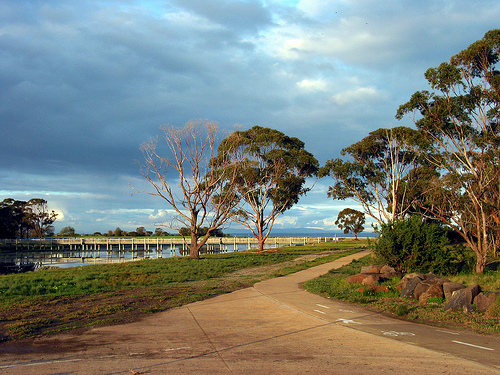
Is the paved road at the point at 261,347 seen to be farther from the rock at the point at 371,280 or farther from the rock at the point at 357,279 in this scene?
the rock at the point at 357,279

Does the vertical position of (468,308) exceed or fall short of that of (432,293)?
it falls short

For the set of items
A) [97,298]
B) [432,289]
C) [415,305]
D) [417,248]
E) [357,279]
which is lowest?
[415,305]

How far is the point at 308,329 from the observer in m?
8.84

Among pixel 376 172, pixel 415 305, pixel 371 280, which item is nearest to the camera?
pixel 415 305

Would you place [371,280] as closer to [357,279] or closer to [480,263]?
[357,279]

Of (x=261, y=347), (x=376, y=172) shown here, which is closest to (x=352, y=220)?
(x=376, y=172)

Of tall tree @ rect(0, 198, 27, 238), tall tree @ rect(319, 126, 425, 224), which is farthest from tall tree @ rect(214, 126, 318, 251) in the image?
tall tree @ rect(0, 198, 27, 238)

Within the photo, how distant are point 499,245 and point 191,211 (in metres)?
21.3

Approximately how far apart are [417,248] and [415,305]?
5259 mm

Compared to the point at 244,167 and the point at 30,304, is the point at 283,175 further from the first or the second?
the point at 30,304

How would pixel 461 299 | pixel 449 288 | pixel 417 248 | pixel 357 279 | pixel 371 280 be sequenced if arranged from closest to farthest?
pixel 461 299, pixel 449 288, pixel 371 280, pixel 357 279, pixel 417 248

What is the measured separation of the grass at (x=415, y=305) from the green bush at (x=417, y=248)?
0.86 m

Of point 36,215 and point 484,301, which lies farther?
point 36,215

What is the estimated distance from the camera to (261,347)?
7.34 m
